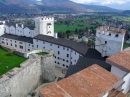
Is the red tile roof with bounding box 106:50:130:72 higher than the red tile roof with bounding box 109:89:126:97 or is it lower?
higher

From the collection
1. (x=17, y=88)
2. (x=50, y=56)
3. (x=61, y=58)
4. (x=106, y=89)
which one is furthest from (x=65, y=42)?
(x=106, y=89)

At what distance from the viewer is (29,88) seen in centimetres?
2514

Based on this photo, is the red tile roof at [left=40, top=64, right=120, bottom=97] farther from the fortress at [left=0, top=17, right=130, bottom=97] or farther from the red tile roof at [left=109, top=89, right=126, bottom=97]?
the red tile roof at [left=109, top=89, right=126, bottom=97]

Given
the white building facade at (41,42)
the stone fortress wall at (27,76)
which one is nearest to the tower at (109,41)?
the white building facade at (41,42)

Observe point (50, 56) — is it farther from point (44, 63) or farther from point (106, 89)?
point (106, 89)

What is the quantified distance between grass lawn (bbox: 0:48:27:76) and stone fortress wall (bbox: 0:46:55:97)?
1.56 metres

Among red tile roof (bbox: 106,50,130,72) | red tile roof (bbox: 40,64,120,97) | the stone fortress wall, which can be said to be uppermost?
red tile roof (bbox: 106,50,130,72)

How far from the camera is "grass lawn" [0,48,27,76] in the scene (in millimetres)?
22859

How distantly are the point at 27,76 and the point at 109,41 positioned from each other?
607 inches

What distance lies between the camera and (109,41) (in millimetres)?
30109

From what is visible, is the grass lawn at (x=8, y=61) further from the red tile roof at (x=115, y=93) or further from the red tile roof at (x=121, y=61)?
the red tile roof at (x=115, y=93)

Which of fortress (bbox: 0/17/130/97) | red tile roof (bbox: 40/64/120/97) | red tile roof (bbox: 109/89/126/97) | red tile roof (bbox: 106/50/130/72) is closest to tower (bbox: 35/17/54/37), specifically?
fortress (bbox: 0/17/130/97)

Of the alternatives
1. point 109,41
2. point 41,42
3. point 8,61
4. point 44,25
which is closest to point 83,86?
point 8,61

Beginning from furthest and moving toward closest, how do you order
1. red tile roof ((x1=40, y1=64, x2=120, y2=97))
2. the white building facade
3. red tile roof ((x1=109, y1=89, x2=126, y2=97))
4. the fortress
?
1. the white building facade
2. the fortress
3. red tile roof ((x1=109, y1=89, x2=126, y2=97))
4. red tile roof ((x1=40, y1=64, x2=120, y2=97))
